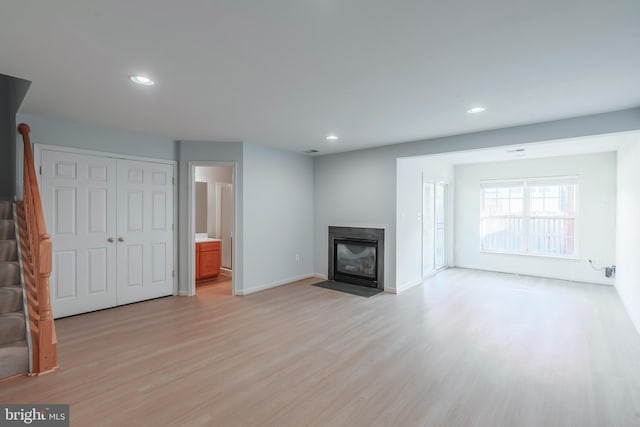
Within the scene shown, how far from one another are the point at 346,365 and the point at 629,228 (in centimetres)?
432

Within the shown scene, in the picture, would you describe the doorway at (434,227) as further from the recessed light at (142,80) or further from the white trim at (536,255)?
the recessed light at (142,80)

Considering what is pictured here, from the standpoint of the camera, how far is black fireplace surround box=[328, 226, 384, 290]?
544 cm

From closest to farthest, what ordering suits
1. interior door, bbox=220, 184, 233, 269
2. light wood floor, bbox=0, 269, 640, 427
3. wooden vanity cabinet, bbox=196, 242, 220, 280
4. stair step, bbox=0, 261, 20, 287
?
light wood floor, bbox=0, 269, 640, 427 → stair step, bbox=0, 261, 20, 287 → wooden vanity cabinet, bbox=196, 242, 220, 280 → interior door, bbox=220, 184, 233, 269

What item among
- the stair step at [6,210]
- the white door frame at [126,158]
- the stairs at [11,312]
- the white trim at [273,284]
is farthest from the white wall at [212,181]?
the stairs at [11,312]

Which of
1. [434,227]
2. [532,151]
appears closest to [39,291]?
[434,227]

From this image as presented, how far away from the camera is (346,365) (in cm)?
279

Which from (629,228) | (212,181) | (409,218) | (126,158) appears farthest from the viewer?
(212,181)

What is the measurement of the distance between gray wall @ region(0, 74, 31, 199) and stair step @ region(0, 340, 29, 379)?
6.68 ft

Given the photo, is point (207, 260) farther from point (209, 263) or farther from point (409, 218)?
point (409, 218)

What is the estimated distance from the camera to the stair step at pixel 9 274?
2.92 m

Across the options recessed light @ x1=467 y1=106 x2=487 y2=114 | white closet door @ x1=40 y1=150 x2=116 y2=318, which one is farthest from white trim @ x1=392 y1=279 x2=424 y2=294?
white closet door @ x1=40 y1=150 x2=116 y2=318

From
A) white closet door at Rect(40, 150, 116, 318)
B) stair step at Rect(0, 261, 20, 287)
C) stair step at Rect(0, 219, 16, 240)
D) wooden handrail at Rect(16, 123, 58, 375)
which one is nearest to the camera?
wooden handrail at Rect(16, 123, 58, 375)

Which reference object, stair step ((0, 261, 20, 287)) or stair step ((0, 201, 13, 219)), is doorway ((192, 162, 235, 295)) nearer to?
stair step ((0, 201, 13, 219))

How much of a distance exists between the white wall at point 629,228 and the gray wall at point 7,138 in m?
7.35
